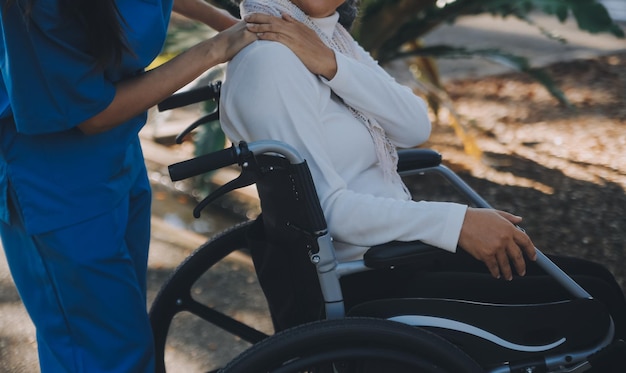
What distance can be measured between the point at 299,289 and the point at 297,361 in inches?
13.1

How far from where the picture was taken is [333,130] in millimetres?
2143

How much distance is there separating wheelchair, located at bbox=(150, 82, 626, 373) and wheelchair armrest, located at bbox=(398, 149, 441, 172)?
1.63 feet

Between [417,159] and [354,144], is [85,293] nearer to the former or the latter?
[354,144]

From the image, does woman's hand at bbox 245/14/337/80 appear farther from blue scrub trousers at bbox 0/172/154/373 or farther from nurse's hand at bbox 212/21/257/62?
blue scrub trousers at bbox 0/172/154/373

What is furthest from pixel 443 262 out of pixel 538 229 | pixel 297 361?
pixel 538 229

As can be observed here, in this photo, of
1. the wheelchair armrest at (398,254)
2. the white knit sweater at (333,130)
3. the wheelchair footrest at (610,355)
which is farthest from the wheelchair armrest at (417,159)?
the wheelchair footrest at (610,355)

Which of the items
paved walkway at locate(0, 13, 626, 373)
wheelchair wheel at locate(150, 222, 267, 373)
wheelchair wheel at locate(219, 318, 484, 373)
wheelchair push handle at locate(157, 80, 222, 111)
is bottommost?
paved walkway at locate(0, 13, 626, 373)

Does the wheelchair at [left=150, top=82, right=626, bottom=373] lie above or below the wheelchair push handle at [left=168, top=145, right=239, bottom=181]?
below

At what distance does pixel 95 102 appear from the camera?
184cm

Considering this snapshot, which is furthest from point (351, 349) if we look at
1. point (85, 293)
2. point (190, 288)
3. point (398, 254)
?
point (190, 288)

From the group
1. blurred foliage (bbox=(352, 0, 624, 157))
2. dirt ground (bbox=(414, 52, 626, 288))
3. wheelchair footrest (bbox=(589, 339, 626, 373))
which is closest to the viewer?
wheelchair footrest (bbox=(589, 339, 626, 373))

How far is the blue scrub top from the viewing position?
1763 mm

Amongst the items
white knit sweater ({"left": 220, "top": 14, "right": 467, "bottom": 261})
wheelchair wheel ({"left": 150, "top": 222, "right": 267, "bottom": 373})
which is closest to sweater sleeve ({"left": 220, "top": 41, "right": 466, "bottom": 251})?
white knit sweater ({"left": 220, "top": 14, "right": 467, "bottom": 261})

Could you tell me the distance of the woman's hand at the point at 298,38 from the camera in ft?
6.79
